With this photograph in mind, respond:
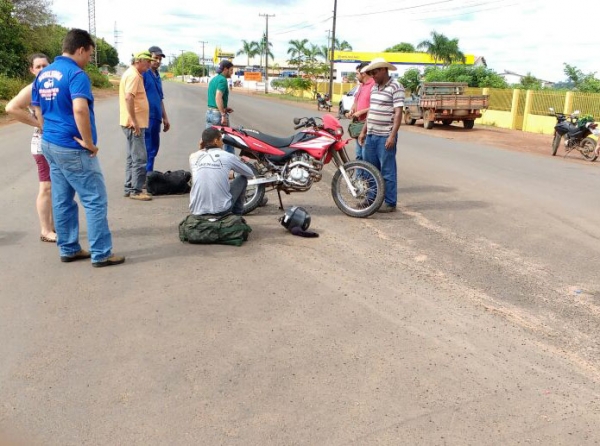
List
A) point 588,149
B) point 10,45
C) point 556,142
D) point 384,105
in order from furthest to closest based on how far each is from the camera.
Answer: point 10,45 < point 556,142 < point 588,149 < point 384,105

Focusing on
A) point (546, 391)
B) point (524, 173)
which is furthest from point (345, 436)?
point (524, 173)

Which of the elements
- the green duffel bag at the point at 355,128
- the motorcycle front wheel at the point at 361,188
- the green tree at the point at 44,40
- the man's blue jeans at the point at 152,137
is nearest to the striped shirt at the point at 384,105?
the motorcycle front wheel at the point at 361,188

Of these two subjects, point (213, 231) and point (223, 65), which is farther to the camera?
point (223, 65)

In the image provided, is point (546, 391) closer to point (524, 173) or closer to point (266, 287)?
point (266, 287)

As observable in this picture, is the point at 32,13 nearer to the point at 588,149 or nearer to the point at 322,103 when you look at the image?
the point at 322,103

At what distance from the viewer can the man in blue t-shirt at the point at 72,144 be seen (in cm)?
462

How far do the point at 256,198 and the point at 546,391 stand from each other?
14.7 ft

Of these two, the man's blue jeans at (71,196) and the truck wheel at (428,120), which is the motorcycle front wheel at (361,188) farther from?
the truck wheel at (428,120)

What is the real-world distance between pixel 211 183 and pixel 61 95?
5.49ft

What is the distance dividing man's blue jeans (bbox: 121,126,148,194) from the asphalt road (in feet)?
2.46

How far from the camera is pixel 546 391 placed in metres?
3.23

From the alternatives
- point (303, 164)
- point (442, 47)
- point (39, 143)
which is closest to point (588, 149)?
point (303, 164)

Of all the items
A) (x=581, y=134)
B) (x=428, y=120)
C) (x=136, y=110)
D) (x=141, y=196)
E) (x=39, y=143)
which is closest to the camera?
(x=39, y=143)

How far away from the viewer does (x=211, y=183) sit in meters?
5.82
